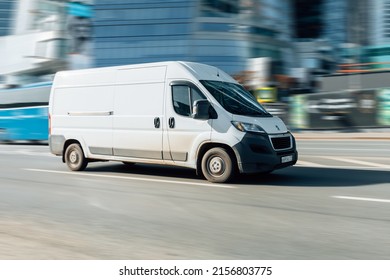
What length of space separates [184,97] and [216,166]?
133 centimetres

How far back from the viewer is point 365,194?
697 cm

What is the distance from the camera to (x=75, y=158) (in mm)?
10148

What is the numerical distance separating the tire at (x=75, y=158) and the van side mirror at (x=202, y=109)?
10.4ft

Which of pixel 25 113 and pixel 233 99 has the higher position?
pixel 233 99

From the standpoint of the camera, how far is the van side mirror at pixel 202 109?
787cm

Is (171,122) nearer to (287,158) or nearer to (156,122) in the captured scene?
(156,122)

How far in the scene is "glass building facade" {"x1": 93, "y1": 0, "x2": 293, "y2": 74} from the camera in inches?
2338

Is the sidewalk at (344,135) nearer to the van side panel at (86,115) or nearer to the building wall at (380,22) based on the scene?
the van side panel at (86,115)

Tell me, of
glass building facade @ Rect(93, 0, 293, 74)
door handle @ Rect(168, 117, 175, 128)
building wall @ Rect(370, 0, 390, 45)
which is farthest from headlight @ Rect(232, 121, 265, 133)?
glass building facade @ Rect(93, 0, 293, 74)

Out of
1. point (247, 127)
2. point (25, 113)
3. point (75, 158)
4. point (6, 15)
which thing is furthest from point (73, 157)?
point (6, 15)

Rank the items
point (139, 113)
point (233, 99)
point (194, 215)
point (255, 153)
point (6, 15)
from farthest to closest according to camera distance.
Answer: point (6, 15) → point (139, 113) → point (233, 99) → point (255, 153) → point (194, 215)

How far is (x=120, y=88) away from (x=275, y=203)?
415cm

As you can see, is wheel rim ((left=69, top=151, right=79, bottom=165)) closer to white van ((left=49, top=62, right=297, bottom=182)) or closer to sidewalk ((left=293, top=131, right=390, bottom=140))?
white van ((left=49, top=62, right=297, bottom=182))
